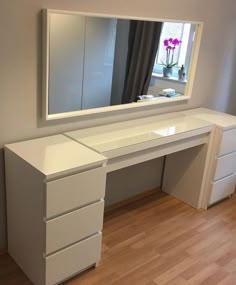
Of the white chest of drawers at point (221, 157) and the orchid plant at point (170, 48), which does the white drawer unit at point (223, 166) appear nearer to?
the white chest of drawers at point (221, 157)

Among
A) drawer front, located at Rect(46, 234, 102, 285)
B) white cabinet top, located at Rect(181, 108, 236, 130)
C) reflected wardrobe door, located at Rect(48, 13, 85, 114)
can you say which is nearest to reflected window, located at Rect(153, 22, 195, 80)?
white cabinet top, located at Rect(181, 108, 236, 130)

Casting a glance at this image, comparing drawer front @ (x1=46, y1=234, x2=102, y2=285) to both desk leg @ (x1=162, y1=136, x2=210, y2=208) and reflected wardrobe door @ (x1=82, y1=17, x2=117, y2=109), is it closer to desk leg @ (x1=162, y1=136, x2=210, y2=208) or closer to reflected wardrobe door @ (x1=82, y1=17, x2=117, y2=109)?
reflected wardrobe door @ (x1=82, y1=17, x2=117, y2=109)

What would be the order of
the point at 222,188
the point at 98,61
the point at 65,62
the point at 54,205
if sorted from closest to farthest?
1. the point at 54,205
2. the point at 65,62
3. the point at 98,61
4. the point at 222,188

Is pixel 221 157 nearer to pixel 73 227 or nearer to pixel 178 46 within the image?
pixel 178 46

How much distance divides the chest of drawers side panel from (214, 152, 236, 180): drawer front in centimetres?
162

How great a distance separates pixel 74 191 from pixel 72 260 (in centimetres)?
47

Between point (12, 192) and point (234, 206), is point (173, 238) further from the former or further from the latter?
point (12, 192)

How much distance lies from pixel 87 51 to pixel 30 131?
2.12ft

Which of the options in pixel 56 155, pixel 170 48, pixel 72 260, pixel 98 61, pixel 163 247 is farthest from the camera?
pixel 170 48

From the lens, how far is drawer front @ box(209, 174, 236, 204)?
307 centimetres

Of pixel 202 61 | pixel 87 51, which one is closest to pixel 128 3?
pixel 87 51

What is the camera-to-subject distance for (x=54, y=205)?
1.87 meters

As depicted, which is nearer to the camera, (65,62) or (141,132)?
(65,62)

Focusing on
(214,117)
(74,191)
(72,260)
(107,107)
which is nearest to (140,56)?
(107,107)
